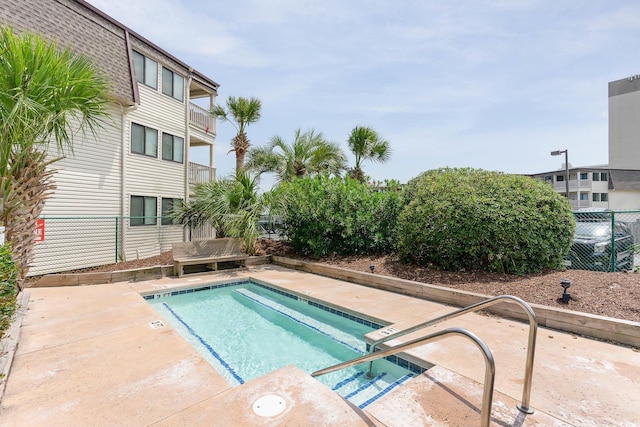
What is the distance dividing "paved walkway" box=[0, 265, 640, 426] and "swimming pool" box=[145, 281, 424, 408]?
562 millimetres

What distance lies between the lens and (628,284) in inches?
193

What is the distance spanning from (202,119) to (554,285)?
14241 mm

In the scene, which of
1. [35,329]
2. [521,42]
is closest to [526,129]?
[521,42]

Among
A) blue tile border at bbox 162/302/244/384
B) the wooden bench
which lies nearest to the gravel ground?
the wooden bench

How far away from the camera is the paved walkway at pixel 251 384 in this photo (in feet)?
7.70

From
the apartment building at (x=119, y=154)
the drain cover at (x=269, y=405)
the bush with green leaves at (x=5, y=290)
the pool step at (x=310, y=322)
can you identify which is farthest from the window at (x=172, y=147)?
the drain cover at (x=269, y=405)

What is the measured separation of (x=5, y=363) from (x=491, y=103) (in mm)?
12681

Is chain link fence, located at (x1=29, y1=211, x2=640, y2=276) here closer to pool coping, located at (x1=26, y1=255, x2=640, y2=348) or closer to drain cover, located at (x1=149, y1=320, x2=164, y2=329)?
pool coping, located at (x1=26, y1=255, x2=640, y2=348)

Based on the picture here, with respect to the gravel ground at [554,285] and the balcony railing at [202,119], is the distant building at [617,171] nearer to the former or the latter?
the gravel ground at [554,285]

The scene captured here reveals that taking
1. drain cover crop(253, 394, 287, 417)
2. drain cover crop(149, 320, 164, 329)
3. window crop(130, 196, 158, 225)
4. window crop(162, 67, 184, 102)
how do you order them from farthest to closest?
window crop(162, 67, 184, 102) < window crop(130, 196, 158, 225) < drain cover crop(149, 320, 164, 329) < drain cover crop(253, 394, 287, 417)

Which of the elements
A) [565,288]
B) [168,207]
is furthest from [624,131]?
[168,207]

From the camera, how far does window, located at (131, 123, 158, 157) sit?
10898mm

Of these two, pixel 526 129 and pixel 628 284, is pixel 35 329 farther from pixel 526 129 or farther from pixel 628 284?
pixel 526 129

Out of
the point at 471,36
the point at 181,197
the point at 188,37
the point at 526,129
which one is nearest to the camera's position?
the point at 471,36
